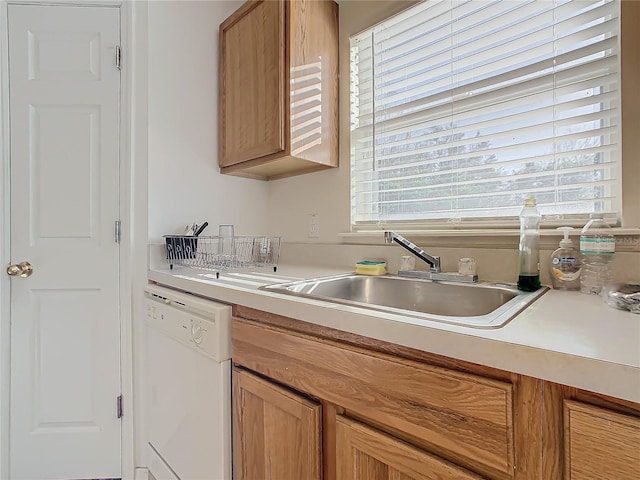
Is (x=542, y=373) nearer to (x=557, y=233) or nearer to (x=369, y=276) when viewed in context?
(x=557, y=233)

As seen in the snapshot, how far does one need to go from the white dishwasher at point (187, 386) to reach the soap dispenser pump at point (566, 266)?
3.22 feet

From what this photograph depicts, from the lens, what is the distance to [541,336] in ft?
1.82

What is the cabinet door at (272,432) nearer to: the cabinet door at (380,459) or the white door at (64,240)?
the cabinet door at (380,459)

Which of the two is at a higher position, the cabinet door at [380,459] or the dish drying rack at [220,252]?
the dish drying rack at [220,252]

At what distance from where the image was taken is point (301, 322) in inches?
33.4

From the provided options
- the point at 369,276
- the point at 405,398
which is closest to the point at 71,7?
the point at 369,276

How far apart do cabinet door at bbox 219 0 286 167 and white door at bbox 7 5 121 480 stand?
494 mm

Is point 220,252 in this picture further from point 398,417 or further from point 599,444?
point 599,444

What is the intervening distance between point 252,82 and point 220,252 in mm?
812

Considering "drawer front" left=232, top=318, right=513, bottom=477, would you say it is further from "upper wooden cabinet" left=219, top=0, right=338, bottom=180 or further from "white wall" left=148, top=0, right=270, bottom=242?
"white wall" left=148, top=0, right=270, bottom=242

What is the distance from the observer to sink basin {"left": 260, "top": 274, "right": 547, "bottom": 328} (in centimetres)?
100

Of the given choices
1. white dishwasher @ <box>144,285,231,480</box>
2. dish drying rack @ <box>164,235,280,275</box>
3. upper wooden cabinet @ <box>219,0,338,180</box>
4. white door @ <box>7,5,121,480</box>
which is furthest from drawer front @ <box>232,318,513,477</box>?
white door @ <box>7,5,121,480</box>

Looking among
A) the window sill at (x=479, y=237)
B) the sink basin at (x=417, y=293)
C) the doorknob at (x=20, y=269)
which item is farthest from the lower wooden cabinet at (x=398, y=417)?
the doorknob at (x=20, y=269)

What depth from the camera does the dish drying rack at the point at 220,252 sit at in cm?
155
